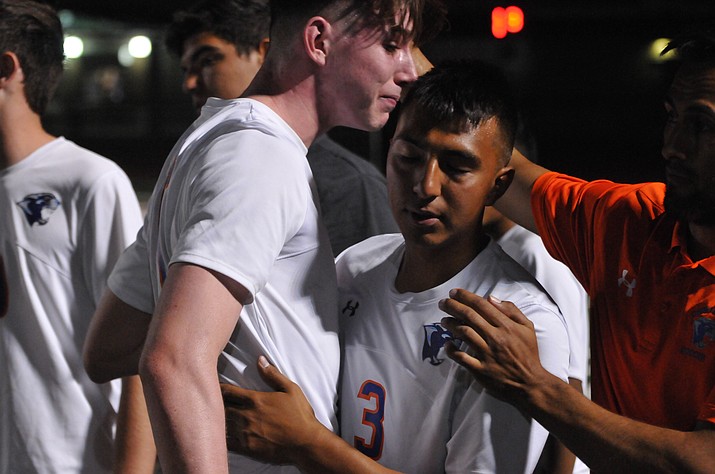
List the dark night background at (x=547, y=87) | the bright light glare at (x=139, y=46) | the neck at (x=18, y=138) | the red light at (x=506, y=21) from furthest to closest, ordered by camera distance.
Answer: the bright light glare at (x=139, y=46) → the dark night background at (x=547, y=87) → the red light at (x=506, y=21) → the neck at (x=18, y=138)

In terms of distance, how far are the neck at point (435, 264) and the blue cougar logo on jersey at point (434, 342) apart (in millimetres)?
120

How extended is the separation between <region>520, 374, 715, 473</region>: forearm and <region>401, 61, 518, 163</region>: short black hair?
0.51m

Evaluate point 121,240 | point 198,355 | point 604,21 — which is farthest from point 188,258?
point 604,21

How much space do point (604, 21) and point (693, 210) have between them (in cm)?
1720

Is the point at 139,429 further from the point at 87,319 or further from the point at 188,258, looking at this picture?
the point at 188,258

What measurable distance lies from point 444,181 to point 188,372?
0.66 metres

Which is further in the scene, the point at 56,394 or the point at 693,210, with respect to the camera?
the point at 56,394

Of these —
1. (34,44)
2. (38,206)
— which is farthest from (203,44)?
(38,206)

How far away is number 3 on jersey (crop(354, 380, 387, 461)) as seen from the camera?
5.41ft

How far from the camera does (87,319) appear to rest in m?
2.27

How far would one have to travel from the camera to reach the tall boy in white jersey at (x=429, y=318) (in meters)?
1.56

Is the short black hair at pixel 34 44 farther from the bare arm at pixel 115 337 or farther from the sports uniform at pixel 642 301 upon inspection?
the sports uniform at pixel 642 301

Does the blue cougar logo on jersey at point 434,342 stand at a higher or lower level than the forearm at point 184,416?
higher

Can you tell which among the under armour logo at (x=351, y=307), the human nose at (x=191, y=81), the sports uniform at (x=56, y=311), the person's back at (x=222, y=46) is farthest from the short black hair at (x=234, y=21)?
the under armour logo at (x=351, y=307)
